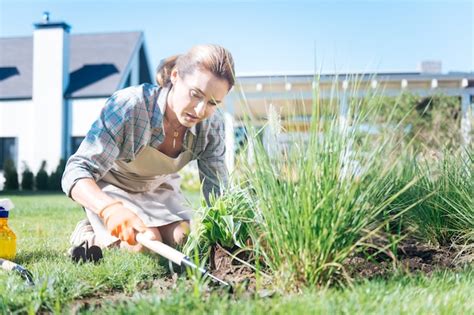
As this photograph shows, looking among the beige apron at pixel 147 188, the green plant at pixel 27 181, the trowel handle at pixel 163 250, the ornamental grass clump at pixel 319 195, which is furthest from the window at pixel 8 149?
the ornamental grass clump at pixel 319 195

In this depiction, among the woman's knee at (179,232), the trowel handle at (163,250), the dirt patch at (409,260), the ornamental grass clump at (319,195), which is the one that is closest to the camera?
the ornamental grass clump at (319,195)

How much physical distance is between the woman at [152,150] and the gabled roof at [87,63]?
14.6 meters

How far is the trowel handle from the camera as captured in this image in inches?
80.6

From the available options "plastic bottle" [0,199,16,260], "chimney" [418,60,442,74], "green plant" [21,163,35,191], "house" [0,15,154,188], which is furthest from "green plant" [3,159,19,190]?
"plastic bottle" [0,199,16,260]

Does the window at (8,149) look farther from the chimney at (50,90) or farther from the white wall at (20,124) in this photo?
the chimney at (50,90)

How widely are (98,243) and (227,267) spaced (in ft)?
4.04

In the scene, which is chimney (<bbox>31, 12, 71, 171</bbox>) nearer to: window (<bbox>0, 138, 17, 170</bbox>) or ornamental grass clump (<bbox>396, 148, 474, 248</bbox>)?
window (<bbox>0, 138, 17, 170</bbox>)

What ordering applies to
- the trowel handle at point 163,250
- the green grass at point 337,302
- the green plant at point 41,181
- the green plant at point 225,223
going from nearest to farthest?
the green grass at point 337,302
the trowel handle at point 163,250
the green plant at point 225,223
the green plant at point 41,181

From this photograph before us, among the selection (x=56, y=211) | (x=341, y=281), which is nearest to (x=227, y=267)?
(x=341, y=281)

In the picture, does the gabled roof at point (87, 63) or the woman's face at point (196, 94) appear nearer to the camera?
the woman's face at point (196, 94)

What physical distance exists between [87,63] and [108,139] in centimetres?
1773

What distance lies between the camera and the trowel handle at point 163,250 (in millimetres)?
2047

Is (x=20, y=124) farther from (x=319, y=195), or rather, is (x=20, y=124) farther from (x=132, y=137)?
(x=319, y=195)

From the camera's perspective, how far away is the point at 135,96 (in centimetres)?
297
